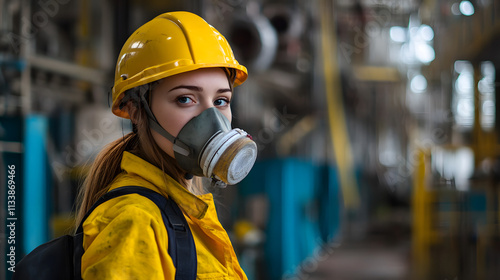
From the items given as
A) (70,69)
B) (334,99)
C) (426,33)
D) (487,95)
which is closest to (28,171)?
(70,69)

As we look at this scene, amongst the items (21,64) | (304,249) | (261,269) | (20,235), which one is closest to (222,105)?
(20,235)

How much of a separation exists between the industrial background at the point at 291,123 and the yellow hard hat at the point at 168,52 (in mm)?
502

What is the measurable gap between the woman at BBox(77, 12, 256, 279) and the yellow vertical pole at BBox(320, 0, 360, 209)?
5.83m

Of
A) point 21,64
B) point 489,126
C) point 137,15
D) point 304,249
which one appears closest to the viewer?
point 21,64

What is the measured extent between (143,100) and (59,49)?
4.37 m

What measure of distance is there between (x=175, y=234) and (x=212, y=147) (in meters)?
0.22

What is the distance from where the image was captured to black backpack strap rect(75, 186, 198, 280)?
3.42 feet

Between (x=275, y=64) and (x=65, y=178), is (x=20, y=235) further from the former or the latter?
(x=275, y=64)

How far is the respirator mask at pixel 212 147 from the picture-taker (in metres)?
1.14

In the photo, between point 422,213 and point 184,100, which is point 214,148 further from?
point 422,213

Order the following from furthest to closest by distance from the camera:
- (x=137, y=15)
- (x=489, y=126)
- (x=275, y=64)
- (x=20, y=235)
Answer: (x=489, y=126), (x=275, y=64), (x=137, y=15), (x=20, y=235)

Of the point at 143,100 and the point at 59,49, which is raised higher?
the point at 59,49

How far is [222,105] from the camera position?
1.26m

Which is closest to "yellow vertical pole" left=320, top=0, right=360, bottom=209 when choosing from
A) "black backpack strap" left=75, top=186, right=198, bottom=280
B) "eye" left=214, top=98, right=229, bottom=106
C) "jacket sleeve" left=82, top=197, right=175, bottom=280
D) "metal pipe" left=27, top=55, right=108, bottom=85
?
"metal pipe" left=27, top=55, right=108, bottom=85
